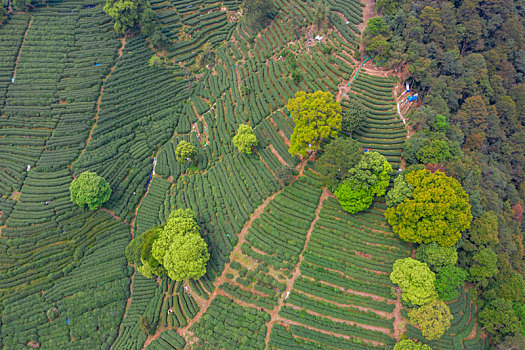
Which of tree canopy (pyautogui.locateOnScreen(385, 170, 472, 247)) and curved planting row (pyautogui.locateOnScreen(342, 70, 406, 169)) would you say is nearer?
tree canopy (pyautogui.locateOnScreen(385, 170, 472, 247))

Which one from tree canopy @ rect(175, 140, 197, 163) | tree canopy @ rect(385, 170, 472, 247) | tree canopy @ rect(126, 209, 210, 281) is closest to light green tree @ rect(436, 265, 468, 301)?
tree canopy @ rect(385, 170, 472, 247)

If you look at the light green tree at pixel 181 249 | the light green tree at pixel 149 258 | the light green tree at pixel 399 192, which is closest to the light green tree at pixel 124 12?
the light green tree at pixel 181 249

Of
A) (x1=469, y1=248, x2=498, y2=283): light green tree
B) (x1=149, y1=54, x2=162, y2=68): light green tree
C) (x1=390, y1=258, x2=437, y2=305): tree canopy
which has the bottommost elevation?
(x1=469, y1=248, x2=498, y2=283): light green tree

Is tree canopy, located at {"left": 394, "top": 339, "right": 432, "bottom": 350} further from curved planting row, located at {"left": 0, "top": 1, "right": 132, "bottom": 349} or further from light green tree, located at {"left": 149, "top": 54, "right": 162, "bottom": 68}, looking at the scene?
light green tree, located at {"left": 149, "top": 54, "right": 162, "bottom": 68}

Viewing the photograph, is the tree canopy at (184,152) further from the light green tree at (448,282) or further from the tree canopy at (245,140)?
the light green tree at (448,282)

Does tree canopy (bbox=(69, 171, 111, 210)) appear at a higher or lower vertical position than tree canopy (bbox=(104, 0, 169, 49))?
lower

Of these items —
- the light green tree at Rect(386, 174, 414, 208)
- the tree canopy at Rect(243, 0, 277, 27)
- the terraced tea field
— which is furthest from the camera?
the tree canopy at Rect(243, 0, 277, 27)

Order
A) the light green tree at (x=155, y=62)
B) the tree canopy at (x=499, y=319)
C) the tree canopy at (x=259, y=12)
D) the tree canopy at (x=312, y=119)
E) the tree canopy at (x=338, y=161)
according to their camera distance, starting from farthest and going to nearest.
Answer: the light green tree at (x=155, y=62), the tree canopy at (x=259, y=12), the tree canopy at (x=312, y=119), the tree canopy at (x=338, y=161), the tree canopy at (x=499, y=319)
